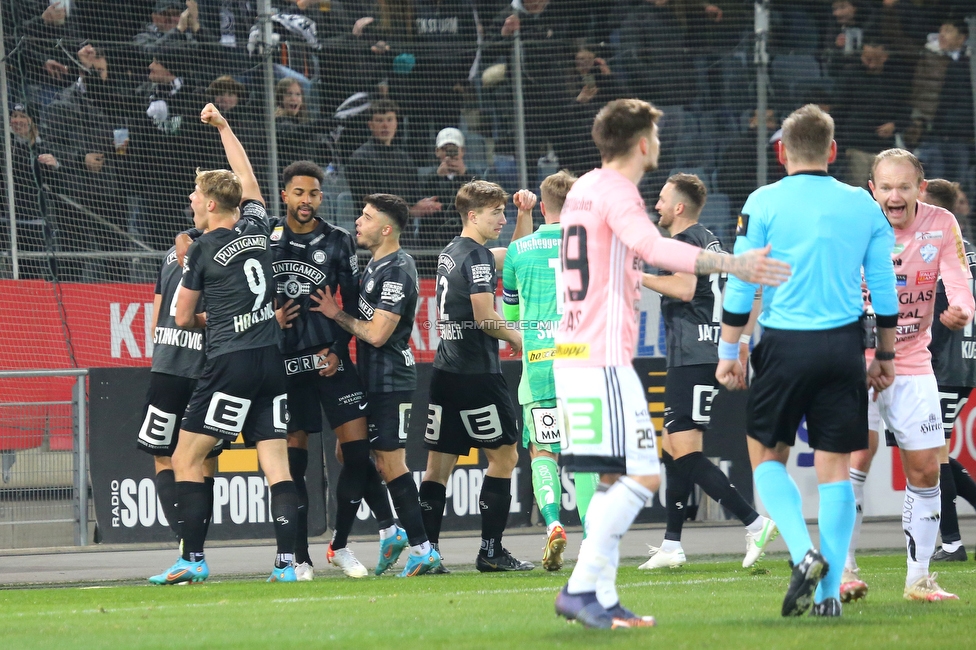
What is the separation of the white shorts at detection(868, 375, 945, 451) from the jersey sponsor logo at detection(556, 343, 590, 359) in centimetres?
203

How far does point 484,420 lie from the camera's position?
27.0 ft

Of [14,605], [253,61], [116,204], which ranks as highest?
[253,61]

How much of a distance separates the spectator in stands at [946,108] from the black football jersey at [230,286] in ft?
37.8

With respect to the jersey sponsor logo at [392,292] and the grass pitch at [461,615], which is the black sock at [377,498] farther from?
the jersey sponsor logo at [392,292]

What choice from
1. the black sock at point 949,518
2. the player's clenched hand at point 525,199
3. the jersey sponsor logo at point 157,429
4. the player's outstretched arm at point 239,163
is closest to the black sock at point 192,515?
the jersey sponsor logo at point 157,429

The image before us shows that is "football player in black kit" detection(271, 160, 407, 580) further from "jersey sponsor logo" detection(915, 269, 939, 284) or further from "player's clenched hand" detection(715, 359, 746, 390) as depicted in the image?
"jersey sponsor logo" detection(915, 269, 939, 284)

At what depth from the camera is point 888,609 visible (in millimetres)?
5699

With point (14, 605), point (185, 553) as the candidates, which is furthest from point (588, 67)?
point (14, 605)

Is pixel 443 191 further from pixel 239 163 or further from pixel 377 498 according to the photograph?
pixel 377 498

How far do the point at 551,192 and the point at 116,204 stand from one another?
7470 mm

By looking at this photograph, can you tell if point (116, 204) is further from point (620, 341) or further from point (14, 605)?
point (620, 341)

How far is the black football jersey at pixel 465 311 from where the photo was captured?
8.24 meters

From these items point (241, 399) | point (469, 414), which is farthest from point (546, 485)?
point (241, 399)

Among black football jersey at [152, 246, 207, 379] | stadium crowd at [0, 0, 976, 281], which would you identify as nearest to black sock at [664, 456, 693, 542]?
black football jersey at [152, 246, 207, 379]
